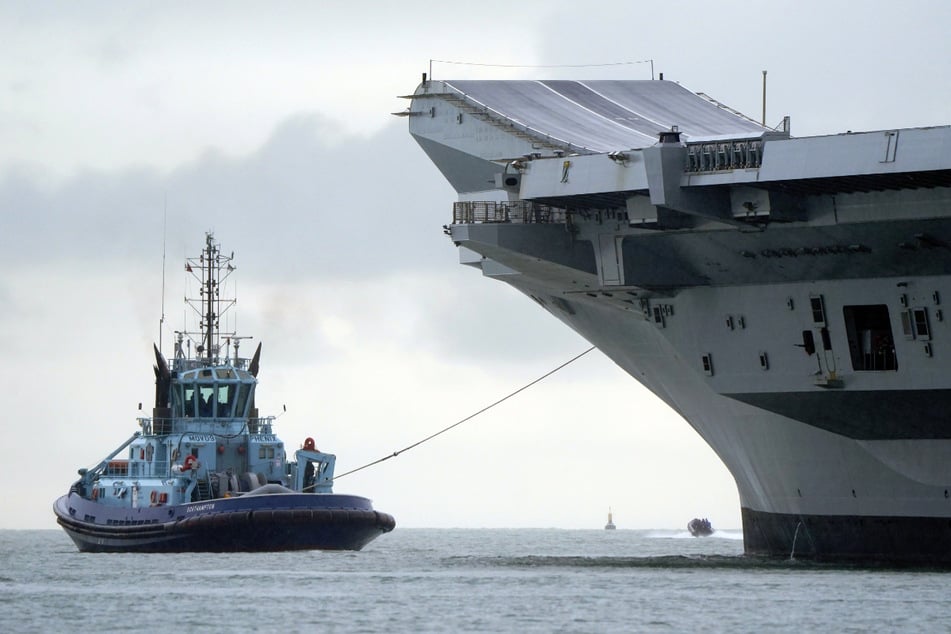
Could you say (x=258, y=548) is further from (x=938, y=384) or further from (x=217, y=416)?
(x=938, y=384)

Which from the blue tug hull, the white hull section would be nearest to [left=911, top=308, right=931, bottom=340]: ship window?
the white hull section

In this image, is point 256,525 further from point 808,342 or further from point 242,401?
point 808,342

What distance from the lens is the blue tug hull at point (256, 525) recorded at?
42.0 meters

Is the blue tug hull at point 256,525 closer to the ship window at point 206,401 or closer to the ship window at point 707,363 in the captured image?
the ship window at point 206,401

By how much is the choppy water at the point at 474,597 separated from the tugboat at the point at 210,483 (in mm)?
3316

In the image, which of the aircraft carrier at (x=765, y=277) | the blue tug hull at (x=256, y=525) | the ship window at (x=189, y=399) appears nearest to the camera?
the aircraft carrier at (x=765, y=277)

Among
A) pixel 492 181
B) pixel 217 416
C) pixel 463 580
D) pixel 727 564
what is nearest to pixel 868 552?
pixel 727 564

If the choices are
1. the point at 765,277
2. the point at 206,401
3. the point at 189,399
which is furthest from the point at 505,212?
the point at 189,399

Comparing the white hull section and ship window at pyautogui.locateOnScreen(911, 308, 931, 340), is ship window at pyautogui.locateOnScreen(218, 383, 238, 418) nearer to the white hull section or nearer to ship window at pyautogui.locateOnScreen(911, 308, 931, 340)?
the white hull section

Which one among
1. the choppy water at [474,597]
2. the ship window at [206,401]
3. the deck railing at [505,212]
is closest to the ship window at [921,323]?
the choppy water at [474,597]

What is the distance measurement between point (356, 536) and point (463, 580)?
10.3 meters

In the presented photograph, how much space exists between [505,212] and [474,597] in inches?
263

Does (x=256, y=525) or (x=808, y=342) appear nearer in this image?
(x=808, y=342)

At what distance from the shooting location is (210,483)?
44375 mm
